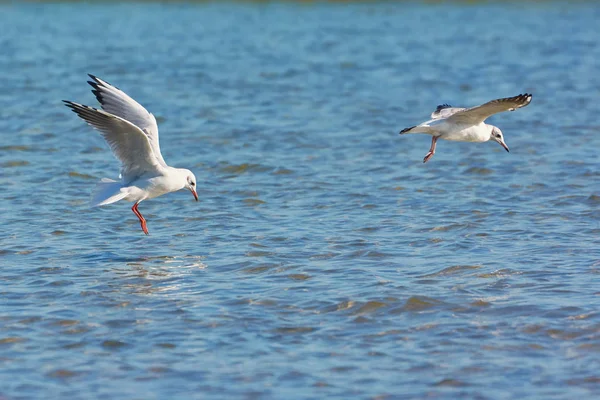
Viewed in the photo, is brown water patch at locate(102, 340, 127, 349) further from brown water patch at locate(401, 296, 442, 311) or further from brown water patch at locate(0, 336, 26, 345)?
brown water patch at locate(401, 296, 442, 311)

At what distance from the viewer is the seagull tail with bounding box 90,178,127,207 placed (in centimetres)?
904

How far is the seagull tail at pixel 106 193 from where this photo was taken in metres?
9.04

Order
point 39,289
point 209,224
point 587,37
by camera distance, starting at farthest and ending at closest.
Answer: point 587,37 < point 209,224 < point 39,289

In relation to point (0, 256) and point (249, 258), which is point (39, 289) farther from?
point (249, 258)

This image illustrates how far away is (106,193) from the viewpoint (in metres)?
9.28

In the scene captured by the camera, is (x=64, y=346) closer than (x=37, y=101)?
Yes

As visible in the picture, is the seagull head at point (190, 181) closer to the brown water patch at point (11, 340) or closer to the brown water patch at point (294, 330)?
the brown water patch at point (294, 330)

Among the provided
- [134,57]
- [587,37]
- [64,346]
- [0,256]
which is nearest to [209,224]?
[0,256]

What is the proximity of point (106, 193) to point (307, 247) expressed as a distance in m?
1.90

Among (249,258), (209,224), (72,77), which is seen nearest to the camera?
(249,258)

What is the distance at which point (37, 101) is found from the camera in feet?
60.4

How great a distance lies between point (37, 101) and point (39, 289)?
11.0 m

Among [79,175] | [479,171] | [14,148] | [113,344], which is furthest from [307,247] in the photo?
[14,148]

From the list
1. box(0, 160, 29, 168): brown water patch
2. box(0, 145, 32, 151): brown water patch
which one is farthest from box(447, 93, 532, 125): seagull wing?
box(0, 145, 32, 151): brown water patch
